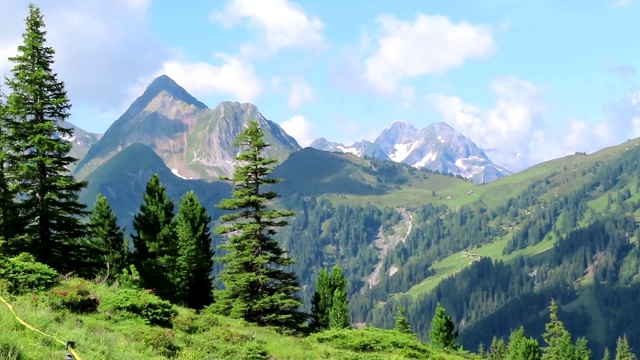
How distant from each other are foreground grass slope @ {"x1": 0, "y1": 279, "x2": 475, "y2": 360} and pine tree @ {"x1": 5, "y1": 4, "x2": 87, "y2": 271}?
1017 centimetres

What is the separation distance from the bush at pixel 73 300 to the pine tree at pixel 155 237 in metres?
27.8

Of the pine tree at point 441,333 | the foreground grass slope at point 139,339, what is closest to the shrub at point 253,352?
the foreground grass slope at point 139,339

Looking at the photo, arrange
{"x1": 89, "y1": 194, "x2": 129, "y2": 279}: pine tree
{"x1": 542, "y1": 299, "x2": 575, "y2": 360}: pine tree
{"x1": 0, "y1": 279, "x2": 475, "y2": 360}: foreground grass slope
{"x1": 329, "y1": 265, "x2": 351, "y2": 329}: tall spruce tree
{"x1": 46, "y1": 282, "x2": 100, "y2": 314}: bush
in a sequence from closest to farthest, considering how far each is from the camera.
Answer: {"x1": 0, "y1": 279, "x2": 475, "y2": 360}: foreground grass slope < {"x1": 46, "y1": 282, "x2": 100, "y2": 314}: bush < {"x1": 89, "y1": 194, "x2": 129, "y2": 279}: pine tree < {"x1": 329, "y1": 265, "x2": 351, "y2": 329}: tall spruce tree < {"x1": 542, "y1": 299, "x2": 575, "y2": 360}: pine tree

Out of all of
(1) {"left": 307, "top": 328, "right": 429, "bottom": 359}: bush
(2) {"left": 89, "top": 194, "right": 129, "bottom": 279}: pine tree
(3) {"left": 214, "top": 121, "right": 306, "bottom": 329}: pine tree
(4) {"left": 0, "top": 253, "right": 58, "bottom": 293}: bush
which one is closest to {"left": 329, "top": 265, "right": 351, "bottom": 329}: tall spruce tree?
(2) {"left": 89, "top": 194, "right": 129, "bottom": 279}: pine tree

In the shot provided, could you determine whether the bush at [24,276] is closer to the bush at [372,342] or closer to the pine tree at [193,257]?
the bush at [372,342]

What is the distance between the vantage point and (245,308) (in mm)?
38688

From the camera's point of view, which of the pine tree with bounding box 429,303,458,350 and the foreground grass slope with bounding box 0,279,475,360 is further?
the pine tree with bounding box 429,303,458,350

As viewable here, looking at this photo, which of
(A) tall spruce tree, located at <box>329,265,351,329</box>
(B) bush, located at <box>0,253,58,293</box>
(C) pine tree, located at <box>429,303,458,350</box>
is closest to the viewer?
(B) bush, located at <box>0,253,58,293</box>

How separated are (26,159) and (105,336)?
22.3 meters

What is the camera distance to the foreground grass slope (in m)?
13.7

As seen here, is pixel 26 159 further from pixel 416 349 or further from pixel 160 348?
pixel 416 349

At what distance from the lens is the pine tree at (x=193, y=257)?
5256 centimetres

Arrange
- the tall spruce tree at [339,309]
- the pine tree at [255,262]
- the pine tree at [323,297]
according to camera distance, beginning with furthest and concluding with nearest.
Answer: the pine tree at [323,297] < the tall spruce tree at [339,309] < the pine tree at [255,262]

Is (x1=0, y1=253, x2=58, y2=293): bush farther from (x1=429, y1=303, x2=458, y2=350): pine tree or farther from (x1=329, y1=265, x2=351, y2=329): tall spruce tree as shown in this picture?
(x1=429, y1=303, x2=458, y2=350): pine tree
